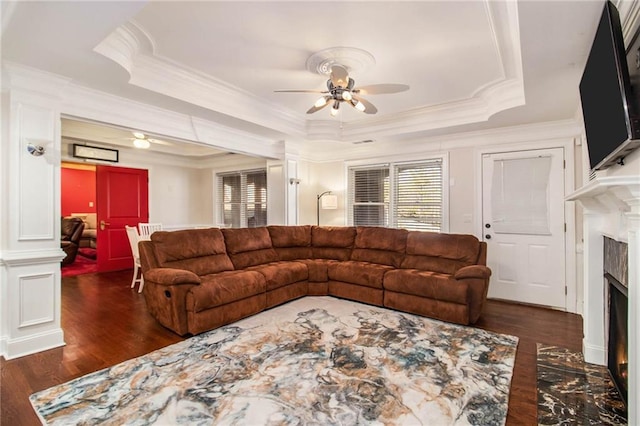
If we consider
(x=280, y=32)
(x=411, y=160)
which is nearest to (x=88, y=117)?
(x=280, y=32)

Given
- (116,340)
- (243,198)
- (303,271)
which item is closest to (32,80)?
(116,340)

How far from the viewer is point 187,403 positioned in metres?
2.00

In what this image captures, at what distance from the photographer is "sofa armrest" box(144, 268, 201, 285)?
10.1 feet

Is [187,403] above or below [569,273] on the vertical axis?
below

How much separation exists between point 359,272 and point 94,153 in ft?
16.9

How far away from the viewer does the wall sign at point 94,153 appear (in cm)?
544

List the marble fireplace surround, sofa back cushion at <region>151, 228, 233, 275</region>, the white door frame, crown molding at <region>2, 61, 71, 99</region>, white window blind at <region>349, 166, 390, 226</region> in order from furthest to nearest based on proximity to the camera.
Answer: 1. white window blind at <region>349, 166, 390, 226</region>
2. the white door frame
3. sofa back cushion at <region>151, 228, 233, 275</region>
4. crown molding at <region>2, 61, 71, 99</region>
5. the marble fireplace surround

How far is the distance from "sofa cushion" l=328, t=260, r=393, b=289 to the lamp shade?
128 cm

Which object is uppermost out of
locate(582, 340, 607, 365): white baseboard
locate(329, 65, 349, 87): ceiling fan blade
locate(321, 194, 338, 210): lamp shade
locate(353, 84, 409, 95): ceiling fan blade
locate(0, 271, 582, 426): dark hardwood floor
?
locate(329, 65, 349, 87): ceiling fan blade

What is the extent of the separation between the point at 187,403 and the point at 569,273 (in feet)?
14.4

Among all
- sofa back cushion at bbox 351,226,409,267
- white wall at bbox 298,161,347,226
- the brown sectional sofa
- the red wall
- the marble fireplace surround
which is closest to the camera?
the marble fireplace surround

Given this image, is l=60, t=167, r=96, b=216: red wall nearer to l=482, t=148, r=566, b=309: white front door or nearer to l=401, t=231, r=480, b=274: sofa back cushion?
l=401, t=231, r=480, b=274: sofa back cushion

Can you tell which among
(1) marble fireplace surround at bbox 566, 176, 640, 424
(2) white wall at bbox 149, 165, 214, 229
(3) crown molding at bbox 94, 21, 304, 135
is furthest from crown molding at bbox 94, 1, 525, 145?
(2) white wall at bbox 149, 165, 214, 229

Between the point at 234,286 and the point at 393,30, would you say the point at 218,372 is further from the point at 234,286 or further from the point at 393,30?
the point at 393,30
